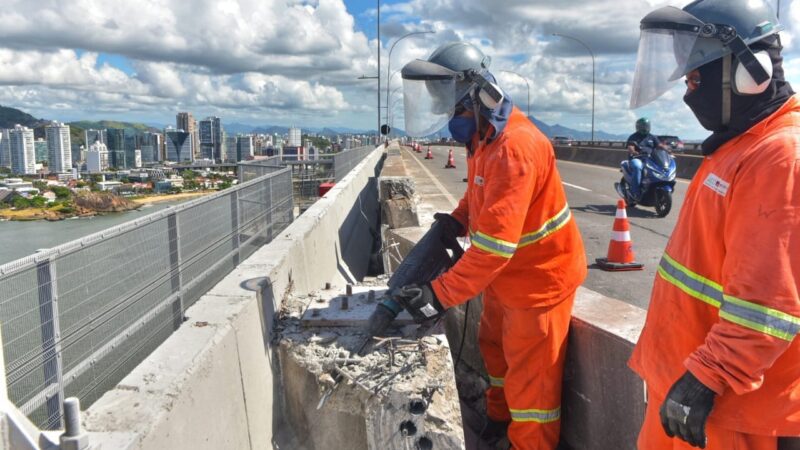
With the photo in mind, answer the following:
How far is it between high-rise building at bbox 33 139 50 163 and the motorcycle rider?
22.7 metres

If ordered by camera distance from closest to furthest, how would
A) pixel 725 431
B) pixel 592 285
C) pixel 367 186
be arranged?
pixel 725 431 < pixel 592 285 < pixel 367 186

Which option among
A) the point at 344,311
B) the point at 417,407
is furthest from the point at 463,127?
the point at 417,407

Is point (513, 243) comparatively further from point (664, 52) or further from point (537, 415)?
point (664, 52)

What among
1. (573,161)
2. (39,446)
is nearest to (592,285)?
(39,446)

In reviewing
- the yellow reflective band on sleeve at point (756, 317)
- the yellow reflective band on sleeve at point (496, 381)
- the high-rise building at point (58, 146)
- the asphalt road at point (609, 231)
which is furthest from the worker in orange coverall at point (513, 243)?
the high-rise building at point (58, 146)

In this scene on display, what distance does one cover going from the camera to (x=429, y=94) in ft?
13.2

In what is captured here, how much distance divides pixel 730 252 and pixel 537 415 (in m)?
1.88

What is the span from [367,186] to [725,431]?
11978mm

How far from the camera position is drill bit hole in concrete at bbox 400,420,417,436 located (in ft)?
9.98

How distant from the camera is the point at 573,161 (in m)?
32.7

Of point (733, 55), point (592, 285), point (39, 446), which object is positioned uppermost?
point (733, 55)

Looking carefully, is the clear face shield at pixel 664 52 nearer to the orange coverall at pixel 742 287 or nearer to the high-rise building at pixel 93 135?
the orange coverall at pixel 742 287

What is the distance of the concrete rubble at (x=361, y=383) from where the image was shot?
3062 millimetres

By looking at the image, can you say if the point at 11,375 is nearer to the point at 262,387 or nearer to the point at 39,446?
the point at 262,387
